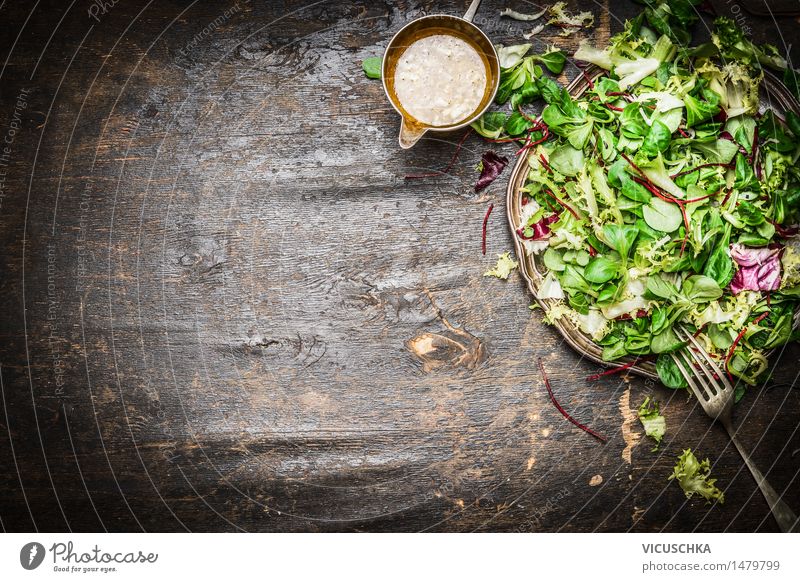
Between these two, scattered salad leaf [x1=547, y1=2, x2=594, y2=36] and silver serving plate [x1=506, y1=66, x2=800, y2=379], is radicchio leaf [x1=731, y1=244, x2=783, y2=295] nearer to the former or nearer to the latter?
silver serving plate [x1=506, y1=66, x2=800, y2=379]

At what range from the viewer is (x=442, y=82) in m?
1.71

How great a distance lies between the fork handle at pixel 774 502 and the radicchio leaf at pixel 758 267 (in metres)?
0.50

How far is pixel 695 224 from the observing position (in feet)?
5.44

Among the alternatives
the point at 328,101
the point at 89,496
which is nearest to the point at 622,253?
the point at 328,101

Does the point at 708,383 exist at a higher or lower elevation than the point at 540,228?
lower

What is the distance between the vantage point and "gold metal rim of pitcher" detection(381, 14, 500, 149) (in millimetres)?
1663

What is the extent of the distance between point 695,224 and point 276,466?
1.60 metres

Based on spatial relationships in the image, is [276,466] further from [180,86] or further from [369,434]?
[180,86]

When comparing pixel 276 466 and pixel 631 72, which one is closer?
pixel 631 72

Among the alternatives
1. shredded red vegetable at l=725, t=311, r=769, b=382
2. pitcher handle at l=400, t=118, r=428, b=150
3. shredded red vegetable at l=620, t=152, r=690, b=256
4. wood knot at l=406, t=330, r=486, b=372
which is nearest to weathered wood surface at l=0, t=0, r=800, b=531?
wood knot at l=406, t=330, r=486, b=372

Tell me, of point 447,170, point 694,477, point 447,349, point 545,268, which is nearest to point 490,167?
point 447,170

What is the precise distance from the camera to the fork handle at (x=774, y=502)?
5.92 ft

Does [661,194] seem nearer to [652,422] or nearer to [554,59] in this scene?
[554,59]

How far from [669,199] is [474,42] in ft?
2.60
